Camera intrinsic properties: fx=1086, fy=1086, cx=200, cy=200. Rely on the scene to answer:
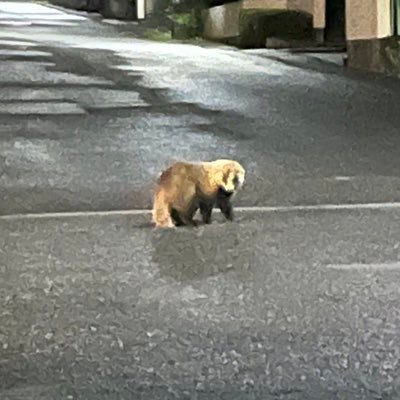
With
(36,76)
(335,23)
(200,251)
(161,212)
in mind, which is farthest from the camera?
(335,23)

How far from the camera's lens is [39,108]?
21.1 ft

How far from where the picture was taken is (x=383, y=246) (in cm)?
325

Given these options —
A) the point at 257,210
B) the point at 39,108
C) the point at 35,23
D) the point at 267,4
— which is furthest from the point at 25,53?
the point at 257,210

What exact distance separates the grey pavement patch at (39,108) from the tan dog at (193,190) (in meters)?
3.04

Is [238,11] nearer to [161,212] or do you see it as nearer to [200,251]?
[161,212]

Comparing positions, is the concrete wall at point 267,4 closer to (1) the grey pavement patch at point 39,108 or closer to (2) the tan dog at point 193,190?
(1) the grey pavement patch at point 39,108

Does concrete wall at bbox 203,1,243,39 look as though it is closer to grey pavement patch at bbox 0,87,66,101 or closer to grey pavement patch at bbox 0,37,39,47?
grey pavement patch at bbox 0,37,39,47

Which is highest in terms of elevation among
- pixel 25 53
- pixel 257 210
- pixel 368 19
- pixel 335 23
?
pixel 368 19

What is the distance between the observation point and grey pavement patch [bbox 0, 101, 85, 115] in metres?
6.31

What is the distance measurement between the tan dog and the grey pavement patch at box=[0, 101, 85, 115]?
9.97 ft

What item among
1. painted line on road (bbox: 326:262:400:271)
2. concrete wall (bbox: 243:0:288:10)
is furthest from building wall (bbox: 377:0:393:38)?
painted line on road (bbox: 326:262:400:271)

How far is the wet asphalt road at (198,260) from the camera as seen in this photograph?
2184 millimetres

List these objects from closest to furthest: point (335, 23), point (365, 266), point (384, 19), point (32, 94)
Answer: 1. point (365, 266)
2. point (32, 94)
3. point (384, 19)
4. point (335, 23)

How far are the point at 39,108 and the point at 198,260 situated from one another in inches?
141
